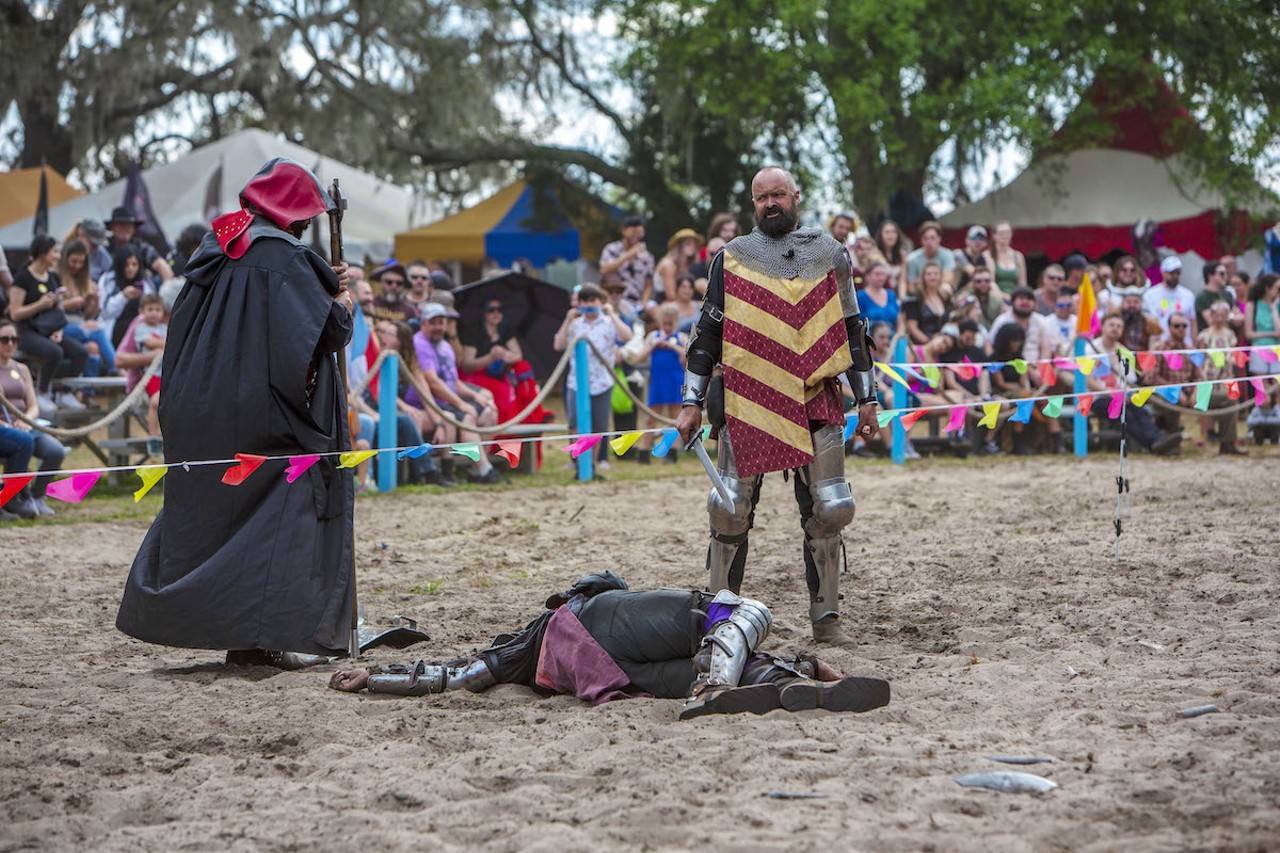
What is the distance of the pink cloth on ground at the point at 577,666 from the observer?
200 inches

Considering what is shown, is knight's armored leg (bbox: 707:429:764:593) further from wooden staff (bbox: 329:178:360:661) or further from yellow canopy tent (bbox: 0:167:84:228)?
yellow canopy tent (bbox: 0:167:84:228)

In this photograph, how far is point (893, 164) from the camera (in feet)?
59.6

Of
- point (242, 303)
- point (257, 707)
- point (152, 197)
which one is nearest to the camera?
point (257, 707)

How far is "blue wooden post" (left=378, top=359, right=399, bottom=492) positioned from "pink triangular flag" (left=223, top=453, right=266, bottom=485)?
17.2 feet

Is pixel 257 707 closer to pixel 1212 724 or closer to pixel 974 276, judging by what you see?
pixel 1212 724

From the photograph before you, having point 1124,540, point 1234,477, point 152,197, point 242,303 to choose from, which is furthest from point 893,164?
point 242,303

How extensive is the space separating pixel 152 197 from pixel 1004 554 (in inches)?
575

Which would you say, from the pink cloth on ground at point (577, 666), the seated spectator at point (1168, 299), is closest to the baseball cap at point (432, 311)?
the seated spectator at point (1168, 299)

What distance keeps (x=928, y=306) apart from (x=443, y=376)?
4389 millimetres

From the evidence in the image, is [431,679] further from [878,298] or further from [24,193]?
[24,193]

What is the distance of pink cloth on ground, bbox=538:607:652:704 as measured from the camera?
16.6 feet

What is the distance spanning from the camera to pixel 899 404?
13.2 m

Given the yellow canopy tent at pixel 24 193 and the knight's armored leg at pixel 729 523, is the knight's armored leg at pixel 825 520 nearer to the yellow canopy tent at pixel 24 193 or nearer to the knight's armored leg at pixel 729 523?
the knight's armored leg at pixel 729 523

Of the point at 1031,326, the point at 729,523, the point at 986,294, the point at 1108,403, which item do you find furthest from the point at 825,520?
the point at 986,294
